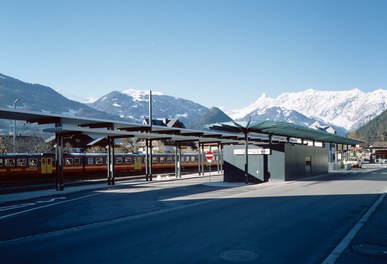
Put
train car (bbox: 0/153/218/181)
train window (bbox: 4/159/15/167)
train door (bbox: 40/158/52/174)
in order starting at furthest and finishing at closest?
1. train door (bbox: 40/158/52/174)
2. train car (bbox: 0/153/218/181)
3. train window (bbox: 4/159/15/167)

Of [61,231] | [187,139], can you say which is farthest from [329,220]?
[187,139]

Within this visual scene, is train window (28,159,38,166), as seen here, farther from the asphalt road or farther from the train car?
the asphalt road

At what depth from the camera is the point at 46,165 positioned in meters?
36.8

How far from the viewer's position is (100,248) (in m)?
9.01

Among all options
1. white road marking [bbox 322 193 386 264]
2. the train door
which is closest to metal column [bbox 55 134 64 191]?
the train door

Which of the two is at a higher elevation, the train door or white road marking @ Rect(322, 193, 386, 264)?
the train door

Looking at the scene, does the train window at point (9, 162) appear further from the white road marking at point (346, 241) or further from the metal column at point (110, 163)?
the white road marking at point (346, 241)

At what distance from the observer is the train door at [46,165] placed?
36.3 meters

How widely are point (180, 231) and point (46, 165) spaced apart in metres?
29.5

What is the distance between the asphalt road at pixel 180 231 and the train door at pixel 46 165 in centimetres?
1909

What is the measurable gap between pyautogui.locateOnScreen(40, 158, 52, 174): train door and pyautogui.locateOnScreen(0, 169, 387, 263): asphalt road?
1909cm

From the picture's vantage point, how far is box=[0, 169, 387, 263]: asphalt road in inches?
→ 326

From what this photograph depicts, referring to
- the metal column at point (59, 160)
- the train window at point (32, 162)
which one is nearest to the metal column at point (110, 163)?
the metal column at point (59, 160)

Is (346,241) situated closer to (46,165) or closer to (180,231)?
(180,231)
